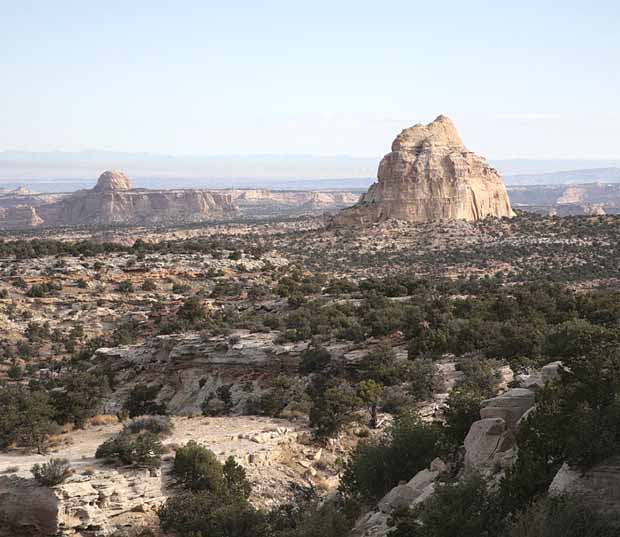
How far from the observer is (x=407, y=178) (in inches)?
3265

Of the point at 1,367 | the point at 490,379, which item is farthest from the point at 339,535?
the point at 1,367

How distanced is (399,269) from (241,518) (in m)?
44.6

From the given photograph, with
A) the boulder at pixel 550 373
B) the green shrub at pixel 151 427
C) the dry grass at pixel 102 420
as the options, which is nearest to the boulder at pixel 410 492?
the boulder at pixel 550 373

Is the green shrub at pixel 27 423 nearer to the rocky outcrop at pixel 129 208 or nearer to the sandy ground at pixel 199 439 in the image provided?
the sandy ground at pixel 199 439

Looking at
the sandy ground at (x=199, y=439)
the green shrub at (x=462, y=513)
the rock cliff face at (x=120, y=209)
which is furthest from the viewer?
the rock cliff face at (x=120, y=209)

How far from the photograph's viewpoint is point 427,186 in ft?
273

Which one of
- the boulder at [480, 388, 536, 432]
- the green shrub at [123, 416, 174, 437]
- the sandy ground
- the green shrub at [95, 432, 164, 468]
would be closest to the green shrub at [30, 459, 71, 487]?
the sandy ground

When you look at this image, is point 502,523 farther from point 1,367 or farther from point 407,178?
point 407,178

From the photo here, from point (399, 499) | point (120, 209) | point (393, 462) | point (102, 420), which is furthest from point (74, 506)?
point (120, 209)

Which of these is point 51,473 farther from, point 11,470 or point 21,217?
point 21,217

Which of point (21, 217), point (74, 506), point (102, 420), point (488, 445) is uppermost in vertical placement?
point (488, 445)

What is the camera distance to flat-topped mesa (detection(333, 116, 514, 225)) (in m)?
82.9

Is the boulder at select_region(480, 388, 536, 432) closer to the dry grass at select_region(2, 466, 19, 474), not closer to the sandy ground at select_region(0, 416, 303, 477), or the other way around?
the sandy ground at select_region(0, 416, 303, 477)

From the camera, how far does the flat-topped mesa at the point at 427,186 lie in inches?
3265
